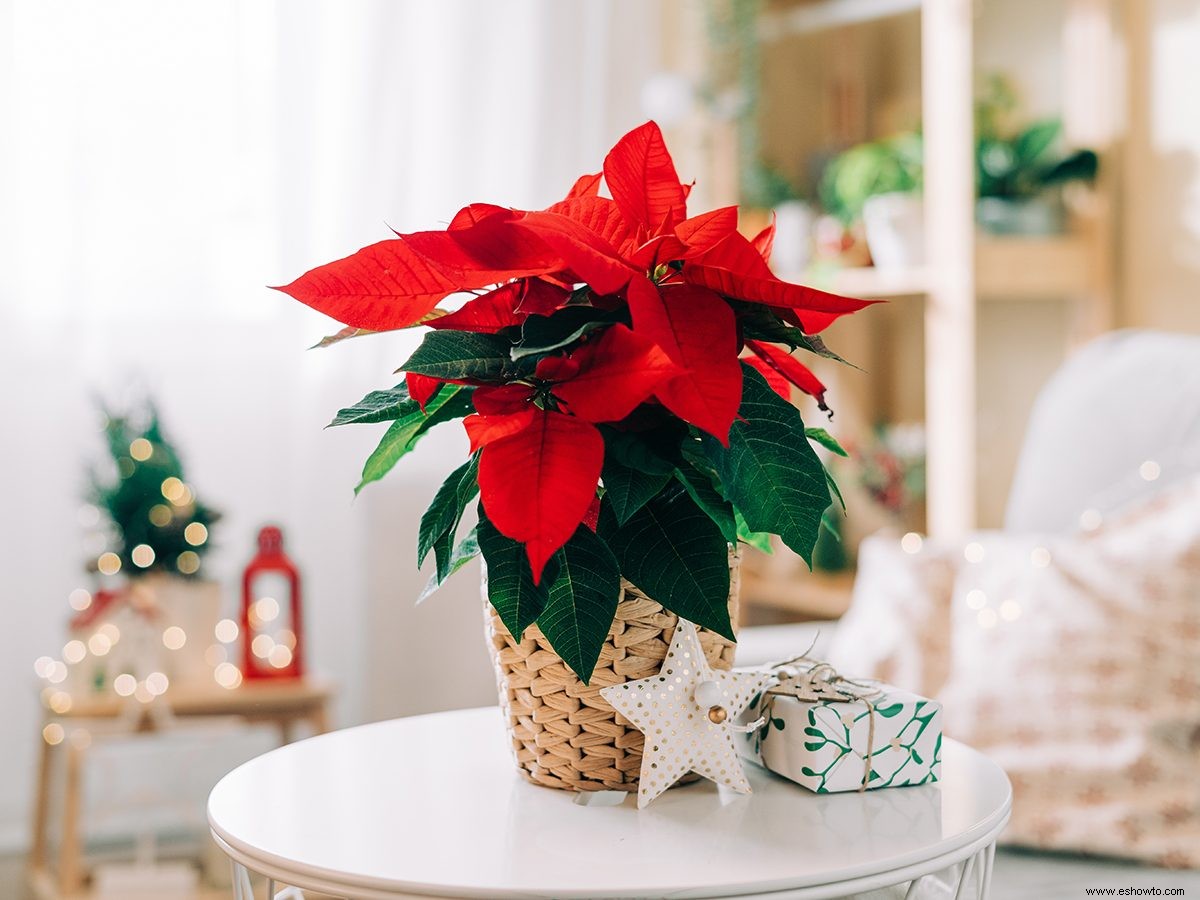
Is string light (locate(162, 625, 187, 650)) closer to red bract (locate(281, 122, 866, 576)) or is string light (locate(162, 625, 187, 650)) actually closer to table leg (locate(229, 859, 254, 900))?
table leg (locate(229, 859, 254, 900))

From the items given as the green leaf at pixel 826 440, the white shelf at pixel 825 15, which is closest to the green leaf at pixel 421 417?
the green leaf at pixel 826 440

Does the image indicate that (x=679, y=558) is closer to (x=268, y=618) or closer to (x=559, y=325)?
(x=559, y=325)

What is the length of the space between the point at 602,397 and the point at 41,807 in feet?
5.36

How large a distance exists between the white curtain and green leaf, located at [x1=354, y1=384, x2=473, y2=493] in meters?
1.34

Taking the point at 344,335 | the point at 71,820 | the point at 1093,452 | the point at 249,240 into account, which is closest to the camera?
the point at 344,335

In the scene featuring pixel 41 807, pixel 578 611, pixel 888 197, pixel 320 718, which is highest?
pixel 888 197

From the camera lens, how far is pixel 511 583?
2.35 feet

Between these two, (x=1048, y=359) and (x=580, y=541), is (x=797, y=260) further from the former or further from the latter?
(x=580, y=541)

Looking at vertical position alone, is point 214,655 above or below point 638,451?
below

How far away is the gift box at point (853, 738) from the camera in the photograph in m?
0.81

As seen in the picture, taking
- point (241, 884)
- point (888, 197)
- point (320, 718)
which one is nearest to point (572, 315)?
point (241, 884)

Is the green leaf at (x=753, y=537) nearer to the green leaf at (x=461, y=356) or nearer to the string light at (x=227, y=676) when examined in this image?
the green leaf at (x=461, y=356)

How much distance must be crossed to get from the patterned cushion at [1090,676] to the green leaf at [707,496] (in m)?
0.74

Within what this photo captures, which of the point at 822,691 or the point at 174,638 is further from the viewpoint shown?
the point at 174,638
